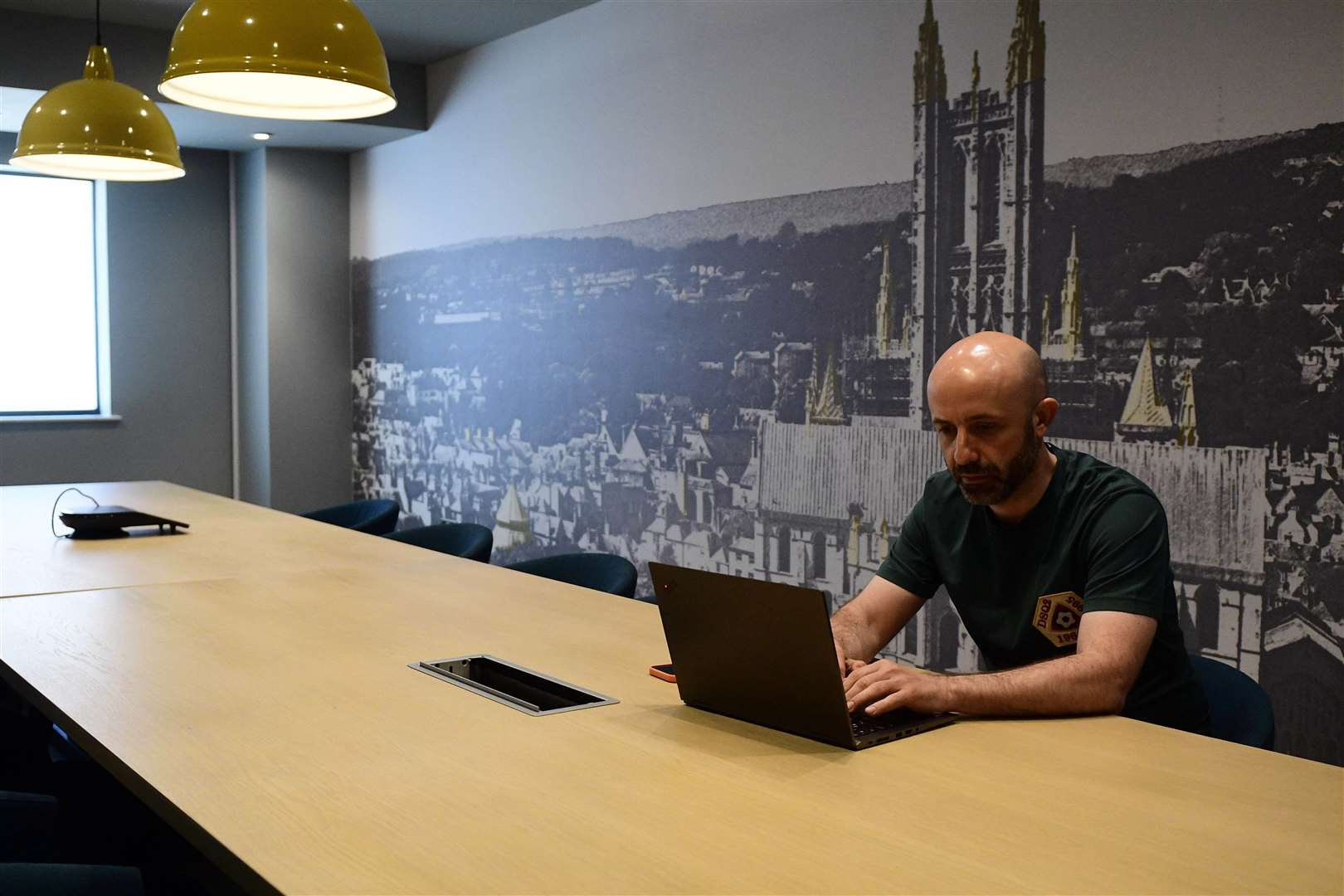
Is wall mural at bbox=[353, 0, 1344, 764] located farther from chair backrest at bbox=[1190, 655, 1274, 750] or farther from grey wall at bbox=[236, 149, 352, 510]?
grey wall at bbox=[236, 149, 352, 510]

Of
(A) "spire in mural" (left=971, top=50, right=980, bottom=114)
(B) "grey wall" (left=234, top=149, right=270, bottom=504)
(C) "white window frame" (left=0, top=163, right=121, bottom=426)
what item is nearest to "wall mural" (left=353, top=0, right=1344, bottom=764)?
(A) "spire in mural" (left=971, top=50, right=980, bottom=114)

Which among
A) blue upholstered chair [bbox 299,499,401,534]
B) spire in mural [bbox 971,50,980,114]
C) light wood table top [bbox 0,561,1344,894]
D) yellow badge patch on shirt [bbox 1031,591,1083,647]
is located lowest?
blue upholstered chair [bbox 299,499,401,534]

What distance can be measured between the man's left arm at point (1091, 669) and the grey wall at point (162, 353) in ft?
24.4

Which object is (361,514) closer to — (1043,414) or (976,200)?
(976,200)

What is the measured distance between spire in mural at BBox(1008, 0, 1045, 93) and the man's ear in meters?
2.20

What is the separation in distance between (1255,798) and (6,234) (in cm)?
843

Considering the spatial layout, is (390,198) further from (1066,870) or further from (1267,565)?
(1066,870)

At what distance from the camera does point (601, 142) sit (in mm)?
6246

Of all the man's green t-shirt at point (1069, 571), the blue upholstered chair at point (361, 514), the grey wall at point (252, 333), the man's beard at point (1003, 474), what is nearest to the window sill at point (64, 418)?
the grey wall at point (252, 333)

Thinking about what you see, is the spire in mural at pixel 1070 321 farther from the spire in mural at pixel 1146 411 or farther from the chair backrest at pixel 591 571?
the chair backrest at pixel 591 571

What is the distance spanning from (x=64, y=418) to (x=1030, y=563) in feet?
24.4

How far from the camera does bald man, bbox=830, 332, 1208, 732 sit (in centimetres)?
208

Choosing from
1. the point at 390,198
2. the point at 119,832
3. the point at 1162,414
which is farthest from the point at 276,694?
the point at 390,198

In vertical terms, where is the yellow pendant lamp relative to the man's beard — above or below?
above
